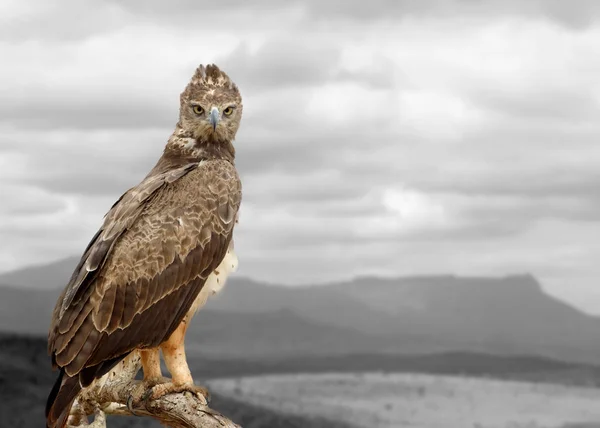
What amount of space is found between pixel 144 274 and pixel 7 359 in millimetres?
22297

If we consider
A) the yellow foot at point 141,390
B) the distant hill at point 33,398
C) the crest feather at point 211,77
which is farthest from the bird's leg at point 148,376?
the distant hill at point 33,398

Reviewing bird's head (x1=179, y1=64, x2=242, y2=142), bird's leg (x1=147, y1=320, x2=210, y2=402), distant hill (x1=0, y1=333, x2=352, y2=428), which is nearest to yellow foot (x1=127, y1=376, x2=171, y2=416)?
bird's leg (x1=147, y1=320, x2=210, y2=402)

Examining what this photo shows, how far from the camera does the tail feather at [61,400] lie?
1193cm

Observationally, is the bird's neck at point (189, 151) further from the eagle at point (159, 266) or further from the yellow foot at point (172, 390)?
the yellow foot at point (172, 390)

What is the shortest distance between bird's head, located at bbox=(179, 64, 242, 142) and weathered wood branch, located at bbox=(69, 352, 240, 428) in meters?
3.68

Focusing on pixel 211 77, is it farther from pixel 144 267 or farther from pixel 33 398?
pixel 33 398

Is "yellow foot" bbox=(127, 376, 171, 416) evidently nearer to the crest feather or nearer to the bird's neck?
the bird's neck

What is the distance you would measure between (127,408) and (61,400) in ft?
6.19

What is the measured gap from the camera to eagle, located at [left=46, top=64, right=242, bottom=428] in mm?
12281

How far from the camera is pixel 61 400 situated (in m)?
12.0

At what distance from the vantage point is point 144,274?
1266cm

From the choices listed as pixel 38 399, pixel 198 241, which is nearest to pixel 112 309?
pixel 198 241

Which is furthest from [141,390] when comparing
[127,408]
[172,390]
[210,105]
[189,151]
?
[210,105]

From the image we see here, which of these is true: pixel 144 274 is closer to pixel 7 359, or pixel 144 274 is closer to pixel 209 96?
pixel 209 96
